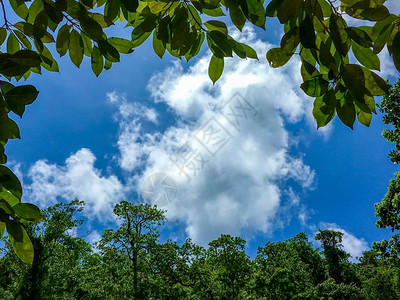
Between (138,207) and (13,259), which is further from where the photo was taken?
(138,207)

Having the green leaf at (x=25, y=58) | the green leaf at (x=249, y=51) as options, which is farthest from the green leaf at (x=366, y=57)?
the green leaf at (x=25, y=58)

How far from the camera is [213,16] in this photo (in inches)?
35.7

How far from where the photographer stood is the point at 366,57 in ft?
2.35

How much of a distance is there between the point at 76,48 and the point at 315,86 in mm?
774

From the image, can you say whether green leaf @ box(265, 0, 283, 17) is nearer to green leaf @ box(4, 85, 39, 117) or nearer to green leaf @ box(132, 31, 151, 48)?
green leaf @ box(132, 31, 151, 48)

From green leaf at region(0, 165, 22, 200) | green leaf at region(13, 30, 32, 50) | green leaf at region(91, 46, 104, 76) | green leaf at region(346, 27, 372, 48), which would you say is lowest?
green leaf at region(0, 165, 22, 200)

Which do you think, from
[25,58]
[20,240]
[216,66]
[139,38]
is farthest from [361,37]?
[20,240]

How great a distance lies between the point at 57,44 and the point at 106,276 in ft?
43.2

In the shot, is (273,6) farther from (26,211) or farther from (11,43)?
(11,43)

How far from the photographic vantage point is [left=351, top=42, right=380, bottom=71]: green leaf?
0.70m

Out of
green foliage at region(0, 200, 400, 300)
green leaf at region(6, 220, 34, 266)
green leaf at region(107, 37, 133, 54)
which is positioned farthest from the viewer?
green foliage at region(0, 200, 400, 300)

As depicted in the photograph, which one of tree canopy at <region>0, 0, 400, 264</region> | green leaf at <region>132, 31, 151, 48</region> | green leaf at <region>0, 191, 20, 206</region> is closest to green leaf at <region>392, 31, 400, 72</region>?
tree canopy at <region>0, 0, 400, 264</region>

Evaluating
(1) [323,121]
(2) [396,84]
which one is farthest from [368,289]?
(1) [323,121]

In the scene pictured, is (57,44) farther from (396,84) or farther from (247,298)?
(247,298)
